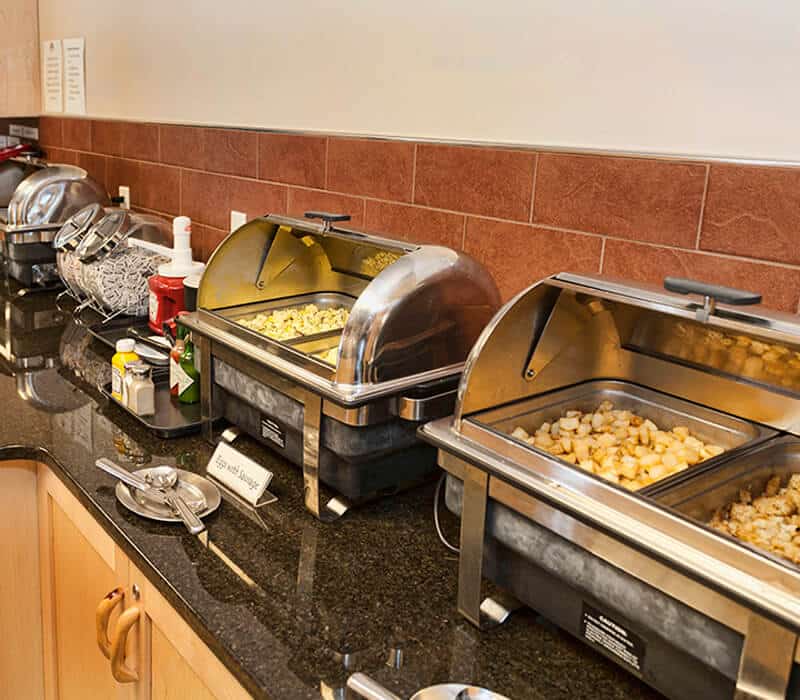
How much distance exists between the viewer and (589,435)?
0.94 meters

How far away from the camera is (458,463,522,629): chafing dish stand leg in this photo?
0.83 meters

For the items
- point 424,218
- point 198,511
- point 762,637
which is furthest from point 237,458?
point 762,637

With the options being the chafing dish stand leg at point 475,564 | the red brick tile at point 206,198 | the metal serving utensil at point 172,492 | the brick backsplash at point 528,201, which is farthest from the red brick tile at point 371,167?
the chafing dish stand leg at point 475,564

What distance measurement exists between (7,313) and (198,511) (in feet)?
3.68

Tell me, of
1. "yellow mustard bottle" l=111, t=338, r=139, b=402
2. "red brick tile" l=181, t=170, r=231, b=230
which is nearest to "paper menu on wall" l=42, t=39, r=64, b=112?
"red brick tile" l=181, t=170, r=231, b=230

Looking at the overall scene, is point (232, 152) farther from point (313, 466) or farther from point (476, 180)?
point (313, 466)

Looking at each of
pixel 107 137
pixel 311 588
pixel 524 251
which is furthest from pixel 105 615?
pixel 107 137

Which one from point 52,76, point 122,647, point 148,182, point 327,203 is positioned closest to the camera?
point 122,647

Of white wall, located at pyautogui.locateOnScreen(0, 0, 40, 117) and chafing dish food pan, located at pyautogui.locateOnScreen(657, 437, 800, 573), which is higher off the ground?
white wall, located at pyautogui.locateOnScreen(0, 0, 40, 117)

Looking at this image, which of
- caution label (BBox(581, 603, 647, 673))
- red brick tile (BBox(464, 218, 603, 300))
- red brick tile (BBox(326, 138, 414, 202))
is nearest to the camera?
caution label (BBox(581, 603, 647, 673))

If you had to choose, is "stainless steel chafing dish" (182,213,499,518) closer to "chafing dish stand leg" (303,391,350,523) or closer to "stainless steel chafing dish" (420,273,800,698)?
"chafing dish stand leg" (303,391,350,523)

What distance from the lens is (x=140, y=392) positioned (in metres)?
1.32

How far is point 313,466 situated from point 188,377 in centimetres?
40

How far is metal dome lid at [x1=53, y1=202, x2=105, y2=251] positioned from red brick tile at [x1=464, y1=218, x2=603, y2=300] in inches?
39.6
